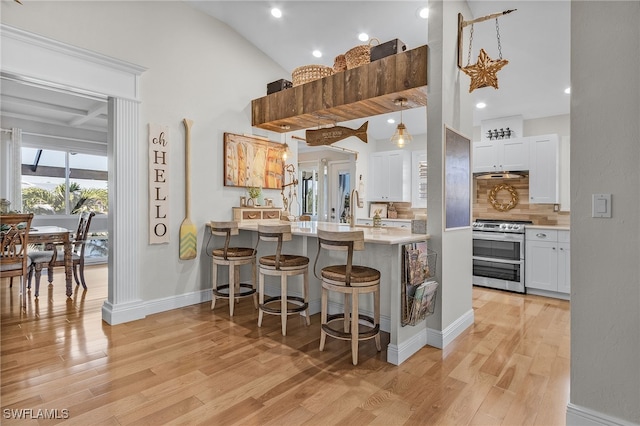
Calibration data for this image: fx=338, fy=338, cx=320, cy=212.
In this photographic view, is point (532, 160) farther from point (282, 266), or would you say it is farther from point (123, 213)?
point (123, 213)

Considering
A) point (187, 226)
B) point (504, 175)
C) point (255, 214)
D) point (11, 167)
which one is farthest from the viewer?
point (11, 167)

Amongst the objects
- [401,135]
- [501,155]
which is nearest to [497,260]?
[501,155]

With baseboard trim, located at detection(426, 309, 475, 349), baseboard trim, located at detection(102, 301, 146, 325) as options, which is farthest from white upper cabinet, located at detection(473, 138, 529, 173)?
baseboard trim, located at detection(102, 301, 146, 325)

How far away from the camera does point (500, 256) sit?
4.88 metres

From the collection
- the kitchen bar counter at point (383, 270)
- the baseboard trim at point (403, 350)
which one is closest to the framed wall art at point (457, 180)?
the kitchen bar counter at point (383, 270)

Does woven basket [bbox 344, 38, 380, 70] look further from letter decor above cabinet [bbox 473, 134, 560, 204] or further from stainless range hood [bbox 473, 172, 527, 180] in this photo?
stainless range hood [bbox 473, 172, 527, 180]

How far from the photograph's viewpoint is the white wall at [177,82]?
3.16 m

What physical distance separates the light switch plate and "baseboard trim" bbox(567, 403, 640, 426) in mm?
1013

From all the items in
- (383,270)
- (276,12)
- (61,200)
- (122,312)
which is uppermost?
(276,12)

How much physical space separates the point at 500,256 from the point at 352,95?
328 cm

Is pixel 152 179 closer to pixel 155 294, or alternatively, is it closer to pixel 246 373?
pixel 155 294

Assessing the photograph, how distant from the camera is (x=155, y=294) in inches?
144

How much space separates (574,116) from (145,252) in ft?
12.5

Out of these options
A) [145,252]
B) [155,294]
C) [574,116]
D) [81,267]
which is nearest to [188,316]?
[155,294]
